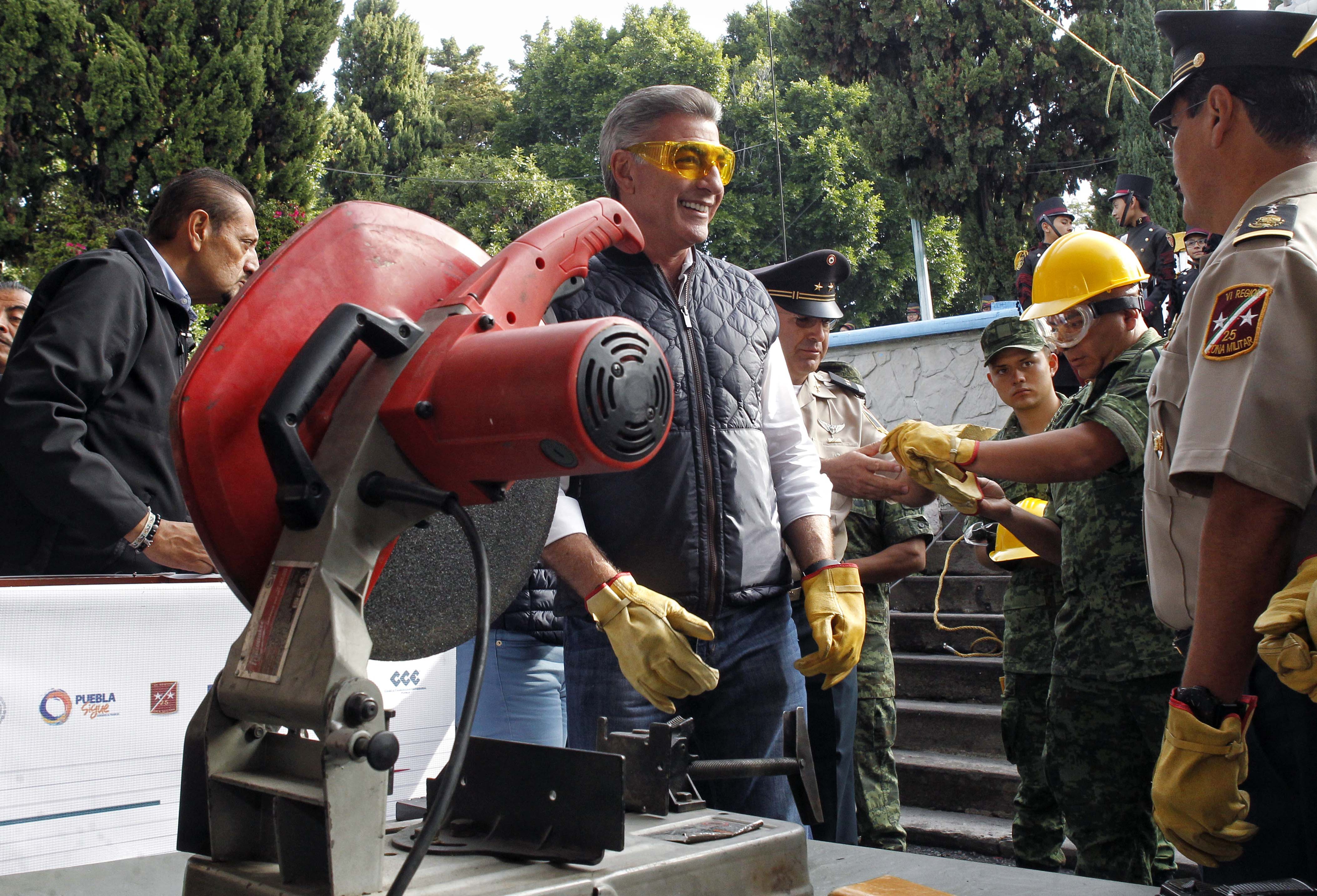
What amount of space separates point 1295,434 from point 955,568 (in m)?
4.96

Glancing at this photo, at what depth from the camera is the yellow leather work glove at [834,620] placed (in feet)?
6.67

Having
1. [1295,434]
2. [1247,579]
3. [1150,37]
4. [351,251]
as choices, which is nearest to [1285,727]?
[1247,579]

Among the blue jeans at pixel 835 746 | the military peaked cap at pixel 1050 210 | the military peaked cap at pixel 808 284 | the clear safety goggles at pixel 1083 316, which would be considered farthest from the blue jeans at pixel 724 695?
the military peaked cap at pixel 1050 210

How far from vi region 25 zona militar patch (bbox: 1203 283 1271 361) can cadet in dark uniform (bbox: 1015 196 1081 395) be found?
4975 mm

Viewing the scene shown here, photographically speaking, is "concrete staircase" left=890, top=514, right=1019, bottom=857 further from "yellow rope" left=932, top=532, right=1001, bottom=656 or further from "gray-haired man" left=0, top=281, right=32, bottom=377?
"gray-haired man" left=0, top=281, right=32, bottom=377

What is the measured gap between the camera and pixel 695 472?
2023 millimetres

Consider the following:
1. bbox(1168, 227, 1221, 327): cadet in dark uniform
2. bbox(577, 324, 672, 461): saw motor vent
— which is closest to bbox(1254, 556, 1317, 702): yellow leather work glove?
bbox(577, 324, 672, 461): saw motor vent

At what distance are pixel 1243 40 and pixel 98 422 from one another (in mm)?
2492

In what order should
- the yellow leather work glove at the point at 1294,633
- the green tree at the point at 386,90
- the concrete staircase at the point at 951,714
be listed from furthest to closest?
the green tree at the point at 386,90, the concrete staircase at the point at 951,714, the yellow leather work glove at the point at 1294,633

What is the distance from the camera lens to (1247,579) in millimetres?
1511

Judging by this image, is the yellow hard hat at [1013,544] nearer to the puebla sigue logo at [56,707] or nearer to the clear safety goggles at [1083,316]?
the clear safety goggles at [1083,316]

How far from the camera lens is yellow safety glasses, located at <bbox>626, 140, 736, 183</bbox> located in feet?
6.96

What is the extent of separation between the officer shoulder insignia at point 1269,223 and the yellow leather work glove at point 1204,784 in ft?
2.34

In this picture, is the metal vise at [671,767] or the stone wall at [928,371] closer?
the metal vise at [671,767]
